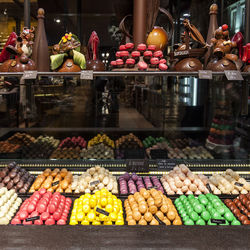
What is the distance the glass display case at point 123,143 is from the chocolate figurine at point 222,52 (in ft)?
0.06

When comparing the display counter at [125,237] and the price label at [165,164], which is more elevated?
the price label at [165,164]

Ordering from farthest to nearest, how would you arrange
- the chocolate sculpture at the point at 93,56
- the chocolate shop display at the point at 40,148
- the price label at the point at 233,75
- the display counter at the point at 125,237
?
the chocolate shop display at the point at 40,148 → the chocolate sculpture at the point at 93,56 → the price label at the point at 233,75 → the display counter at the point at 125,237

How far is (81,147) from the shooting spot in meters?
4.26

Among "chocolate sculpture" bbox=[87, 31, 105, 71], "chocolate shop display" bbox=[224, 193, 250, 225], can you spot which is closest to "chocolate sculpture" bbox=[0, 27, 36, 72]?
"chocolate sculpture" bbox=[87, 31, 105, 71]

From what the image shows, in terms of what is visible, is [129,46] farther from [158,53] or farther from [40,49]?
[40,49]

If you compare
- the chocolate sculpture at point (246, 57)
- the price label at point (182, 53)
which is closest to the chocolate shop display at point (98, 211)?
the price label at point (182, 53)

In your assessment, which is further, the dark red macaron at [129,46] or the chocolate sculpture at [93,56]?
the chocolate sculpture at [93,56]

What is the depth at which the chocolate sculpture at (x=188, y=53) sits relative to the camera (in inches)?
88.9

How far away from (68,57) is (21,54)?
360mm

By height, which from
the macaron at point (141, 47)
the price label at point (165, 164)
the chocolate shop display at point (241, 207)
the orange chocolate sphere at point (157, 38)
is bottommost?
the chocolate shop display at point (241, 207)

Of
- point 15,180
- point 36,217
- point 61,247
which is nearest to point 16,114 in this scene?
point 15,180

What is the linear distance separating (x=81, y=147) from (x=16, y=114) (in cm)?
119

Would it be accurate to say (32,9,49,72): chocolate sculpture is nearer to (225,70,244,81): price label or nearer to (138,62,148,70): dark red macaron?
(138,62,148,70): dark red macaron

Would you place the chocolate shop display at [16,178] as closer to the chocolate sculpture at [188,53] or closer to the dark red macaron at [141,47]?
the dark red macaron at [141,47]
